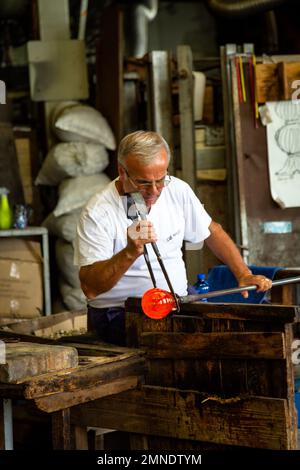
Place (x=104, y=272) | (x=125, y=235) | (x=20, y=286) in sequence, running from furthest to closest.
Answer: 1. (x=20, y=286)
2. (x=125, y=235)
3. (x=104, y=272)

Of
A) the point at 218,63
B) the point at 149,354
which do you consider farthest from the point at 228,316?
the point at 218,63

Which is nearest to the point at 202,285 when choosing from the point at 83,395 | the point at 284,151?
the point at 83,395

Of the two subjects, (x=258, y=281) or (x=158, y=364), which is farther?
(x=258, y=281)

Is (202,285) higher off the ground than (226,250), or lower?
lower

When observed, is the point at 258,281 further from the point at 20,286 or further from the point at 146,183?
the point at 20,286

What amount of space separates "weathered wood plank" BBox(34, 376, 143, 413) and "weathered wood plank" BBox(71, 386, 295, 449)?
10 centimetres

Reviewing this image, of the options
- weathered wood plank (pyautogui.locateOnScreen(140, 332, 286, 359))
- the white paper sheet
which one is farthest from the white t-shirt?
the white paper sheet

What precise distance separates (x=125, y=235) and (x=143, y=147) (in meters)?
0.39

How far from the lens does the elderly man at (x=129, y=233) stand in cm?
308

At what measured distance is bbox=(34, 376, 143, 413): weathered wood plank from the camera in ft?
8.46

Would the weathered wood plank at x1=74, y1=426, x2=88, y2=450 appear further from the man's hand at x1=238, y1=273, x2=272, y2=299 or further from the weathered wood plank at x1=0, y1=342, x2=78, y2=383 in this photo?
the man's hand at x1=238, y1=273, x2=272, y2=299

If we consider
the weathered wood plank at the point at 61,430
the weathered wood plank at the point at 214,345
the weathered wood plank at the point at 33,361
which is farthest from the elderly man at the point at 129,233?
the weathered wood plank at the point at 61,430

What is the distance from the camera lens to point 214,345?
9.12ft
